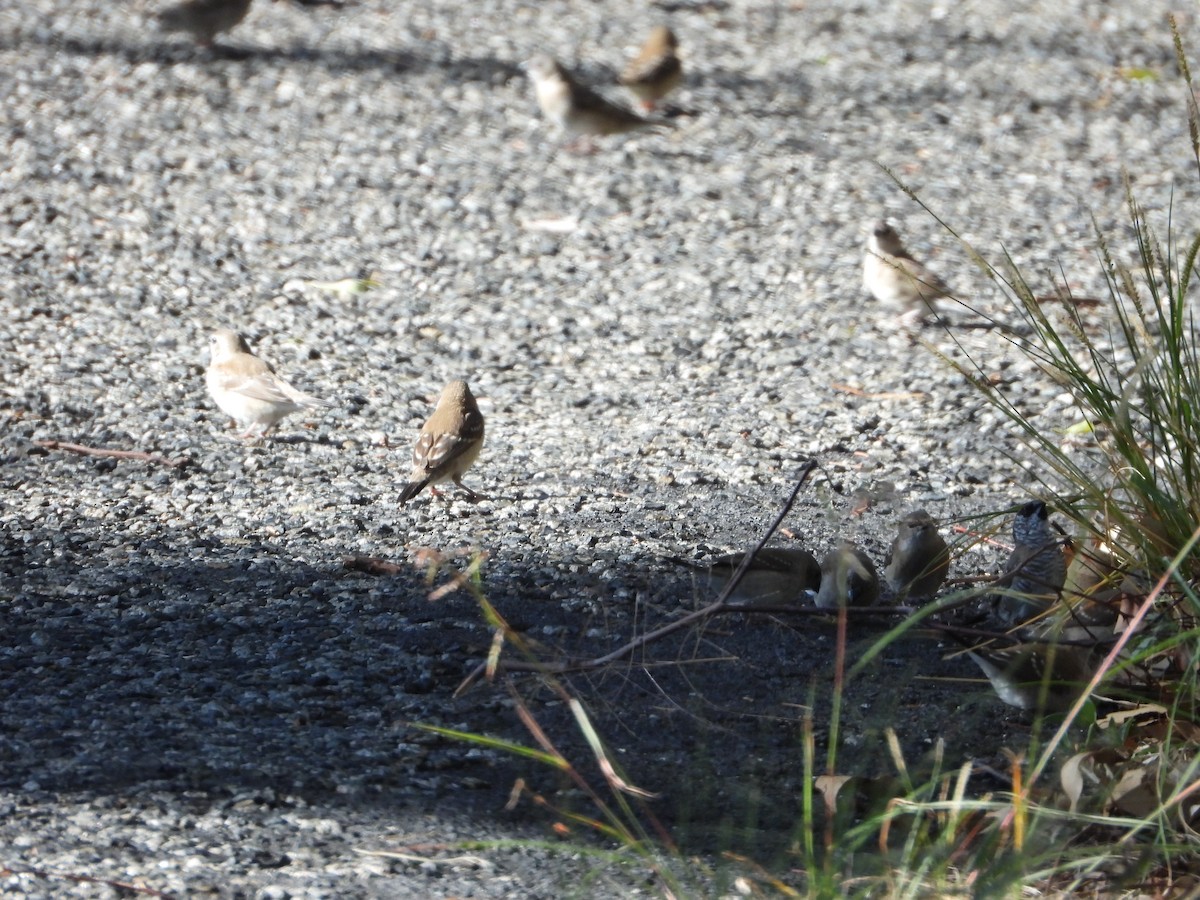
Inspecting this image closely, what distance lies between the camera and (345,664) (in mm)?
4277

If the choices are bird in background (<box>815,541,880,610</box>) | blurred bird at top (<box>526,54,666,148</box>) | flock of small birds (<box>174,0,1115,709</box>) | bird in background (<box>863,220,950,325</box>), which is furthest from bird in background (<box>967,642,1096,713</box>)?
blurred bird at top (<box>526,54,666,148</box>)

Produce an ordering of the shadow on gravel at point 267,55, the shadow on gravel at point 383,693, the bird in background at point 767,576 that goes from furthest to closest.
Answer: the shadow on gravel at point 267,55, the bird in background at point 767,576, the shadow on gravel at point 383,693

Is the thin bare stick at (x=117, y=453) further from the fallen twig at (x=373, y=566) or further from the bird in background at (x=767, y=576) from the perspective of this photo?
the bird in background at (x=767, y=576)

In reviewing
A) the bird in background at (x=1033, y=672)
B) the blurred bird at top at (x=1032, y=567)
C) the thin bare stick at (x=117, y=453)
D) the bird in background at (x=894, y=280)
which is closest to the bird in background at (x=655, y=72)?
the bird in background at (x=894, y=280)

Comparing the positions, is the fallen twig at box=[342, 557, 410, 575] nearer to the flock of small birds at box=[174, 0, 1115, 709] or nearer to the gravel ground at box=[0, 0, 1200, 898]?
the gravel ground at box=[0, 0, 1200, 898]

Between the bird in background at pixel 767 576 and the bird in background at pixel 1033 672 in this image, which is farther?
the bird in background at pixel 767 576

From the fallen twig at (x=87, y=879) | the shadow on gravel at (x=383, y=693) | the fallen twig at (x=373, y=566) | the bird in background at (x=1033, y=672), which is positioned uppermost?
the bird in background at (x=1033, y=672)

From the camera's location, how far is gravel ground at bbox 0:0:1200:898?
3701 mm

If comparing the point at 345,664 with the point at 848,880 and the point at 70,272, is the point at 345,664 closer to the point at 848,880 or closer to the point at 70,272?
the point at 848,880

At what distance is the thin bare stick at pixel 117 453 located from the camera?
6035 millimetres

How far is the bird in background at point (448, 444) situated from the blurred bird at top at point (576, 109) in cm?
435

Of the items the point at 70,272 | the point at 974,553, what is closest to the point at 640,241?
the point at 70,272

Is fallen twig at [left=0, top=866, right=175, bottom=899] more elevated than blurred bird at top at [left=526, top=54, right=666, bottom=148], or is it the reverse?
blurred bird at top at [left=526, top=54, right=666, bottom=148]

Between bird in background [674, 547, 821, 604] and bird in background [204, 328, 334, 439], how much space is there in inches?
92.7
